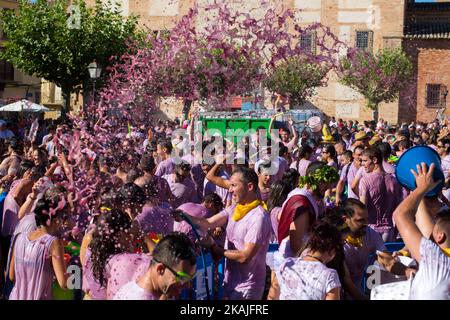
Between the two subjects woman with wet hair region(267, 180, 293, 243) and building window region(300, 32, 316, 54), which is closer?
A: woman with wet hair region(267, 180, 293, 243)

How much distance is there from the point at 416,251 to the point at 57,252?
224cm

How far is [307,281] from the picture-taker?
4070 millimetres

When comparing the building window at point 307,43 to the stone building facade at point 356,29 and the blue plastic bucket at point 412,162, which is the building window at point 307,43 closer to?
the stone building facade at point 356,29

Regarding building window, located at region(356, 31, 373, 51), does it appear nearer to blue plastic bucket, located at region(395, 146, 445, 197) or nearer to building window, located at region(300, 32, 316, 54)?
building window, located at region(300, 32, 316, 54)

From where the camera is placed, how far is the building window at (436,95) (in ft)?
133

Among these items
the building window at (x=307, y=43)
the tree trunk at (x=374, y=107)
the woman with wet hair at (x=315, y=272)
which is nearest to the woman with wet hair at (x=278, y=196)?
the woman with wet hair at (x=315, y=272)

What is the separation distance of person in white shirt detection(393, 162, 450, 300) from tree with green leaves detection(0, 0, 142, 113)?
23.1m

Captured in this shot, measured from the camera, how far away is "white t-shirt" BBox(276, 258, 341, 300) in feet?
13.2

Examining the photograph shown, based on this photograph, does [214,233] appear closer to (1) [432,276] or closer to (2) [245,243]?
(2) [245,243]

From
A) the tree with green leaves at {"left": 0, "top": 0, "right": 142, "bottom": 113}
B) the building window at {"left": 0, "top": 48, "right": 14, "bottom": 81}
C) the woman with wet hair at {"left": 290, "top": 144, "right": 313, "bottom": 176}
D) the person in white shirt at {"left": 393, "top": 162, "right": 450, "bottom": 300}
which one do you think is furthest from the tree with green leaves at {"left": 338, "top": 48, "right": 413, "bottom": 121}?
the person in white shirt at {"left": 393, "top": 162, "right": 450, "bottom": 300}

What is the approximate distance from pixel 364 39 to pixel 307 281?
3840cm

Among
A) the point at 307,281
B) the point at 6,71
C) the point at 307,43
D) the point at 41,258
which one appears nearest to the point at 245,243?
the point at 307,281
